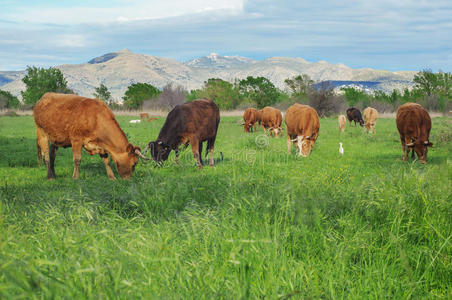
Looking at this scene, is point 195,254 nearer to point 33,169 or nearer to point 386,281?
point 386,281

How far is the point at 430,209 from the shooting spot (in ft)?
14.6

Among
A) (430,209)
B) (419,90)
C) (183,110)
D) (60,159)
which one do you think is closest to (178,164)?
(183,110)

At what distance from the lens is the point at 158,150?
422 inches

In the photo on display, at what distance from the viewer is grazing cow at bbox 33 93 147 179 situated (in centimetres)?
915

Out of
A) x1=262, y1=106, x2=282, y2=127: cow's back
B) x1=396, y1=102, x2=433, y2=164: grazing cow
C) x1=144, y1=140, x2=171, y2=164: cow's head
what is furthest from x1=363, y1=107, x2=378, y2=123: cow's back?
x1=144, y1=140, x2=171, y2=164: cow's head

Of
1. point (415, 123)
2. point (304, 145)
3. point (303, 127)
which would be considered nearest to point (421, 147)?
point (415, 123)

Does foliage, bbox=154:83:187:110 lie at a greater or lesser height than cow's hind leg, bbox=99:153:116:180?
greater

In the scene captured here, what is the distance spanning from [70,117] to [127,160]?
1.74m

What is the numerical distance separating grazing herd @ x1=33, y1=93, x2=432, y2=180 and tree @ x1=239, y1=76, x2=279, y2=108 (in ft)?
196

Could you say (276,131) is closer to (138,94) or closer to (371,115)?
(371,115)

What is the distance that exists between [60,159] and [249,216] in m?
10.3

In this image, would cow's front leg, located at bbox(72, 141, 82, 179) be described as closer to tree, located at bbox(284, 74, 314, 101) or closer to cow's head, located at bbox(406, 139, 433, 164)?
cow's head, located at bbox(406, 139, 433, 164)

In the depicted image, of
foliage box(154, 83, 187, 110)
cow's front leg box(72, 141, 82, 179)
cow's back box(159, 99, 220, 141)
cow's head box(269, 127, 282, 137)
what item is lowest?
cow's head box(269, 127, 282, 137)

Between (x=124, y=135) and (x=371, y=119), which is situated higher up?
(x=124, y=135)
